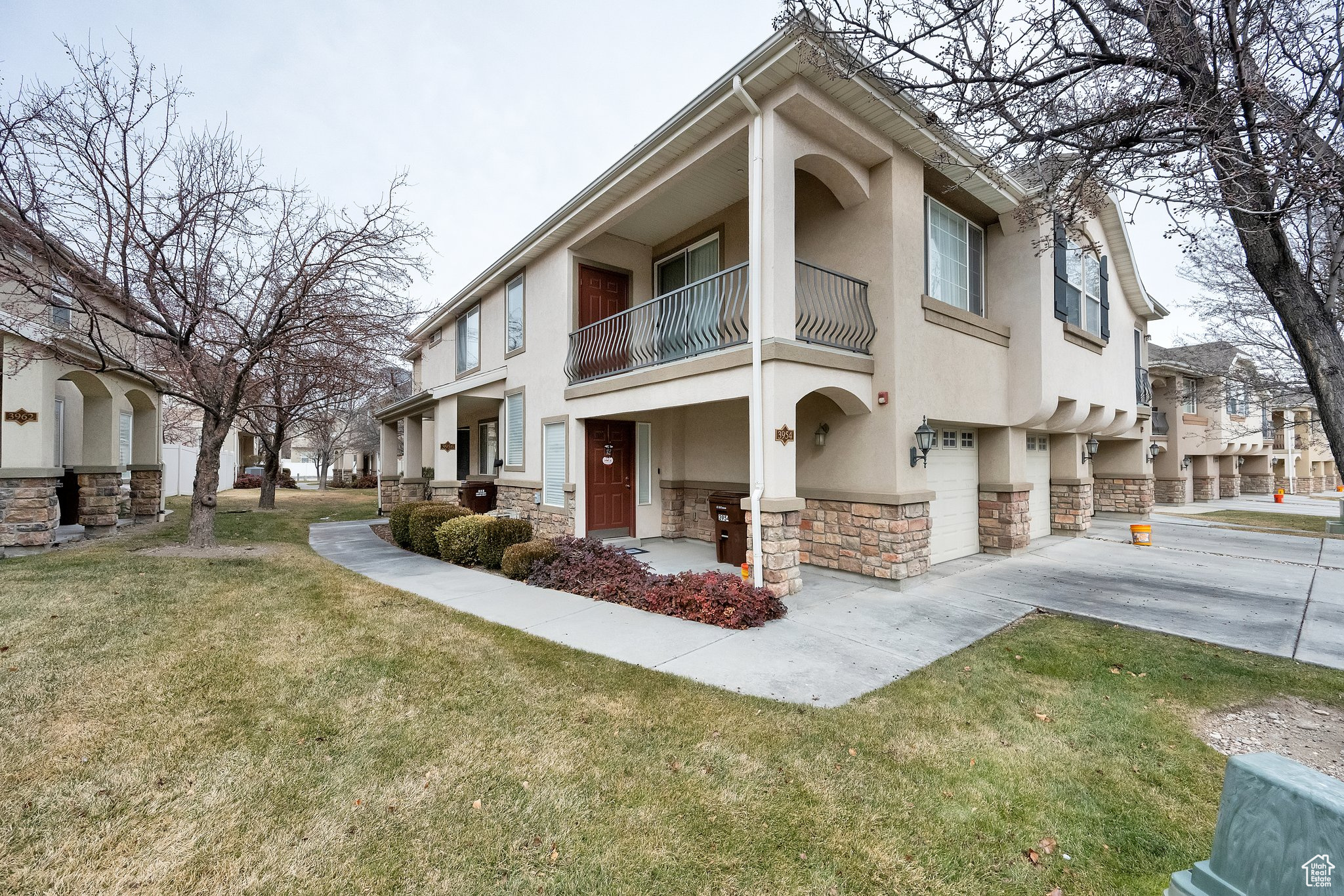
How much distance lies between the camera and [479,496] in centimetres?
1419

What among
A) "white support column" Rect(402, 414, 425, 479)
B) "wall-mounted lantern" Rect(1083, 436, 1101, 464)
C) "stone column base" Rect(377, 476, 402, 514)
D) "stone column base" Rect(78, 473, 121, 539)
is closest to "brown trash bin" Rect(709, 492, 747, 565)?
"wall-mounted lantern" Rect(1083, 436, 1101, 464)

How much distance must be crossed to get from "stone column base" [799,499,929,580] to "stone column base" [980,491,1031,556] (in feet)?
9.19

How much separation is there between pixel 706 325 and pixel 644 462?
12.6 ft

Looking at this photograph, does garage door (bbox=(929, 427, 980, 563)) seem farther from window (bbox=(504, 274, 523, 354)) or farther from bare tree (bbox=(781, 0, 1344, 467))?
window (bbox=(504, 274, 523, 354))

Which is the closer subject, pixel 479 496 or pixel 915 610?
pixel 915 610

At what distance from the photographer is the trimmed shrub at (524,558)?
27.2ft

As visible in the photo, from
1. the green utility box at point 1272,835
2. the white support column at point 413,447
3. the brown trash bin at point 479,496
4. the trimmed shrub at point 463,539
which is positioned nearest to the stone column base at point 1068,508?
the trimmed shrub at point 463,539

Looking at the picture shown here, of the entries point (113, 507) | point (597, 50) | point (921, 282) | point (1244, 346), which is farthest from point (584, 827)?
point (1244, 346)

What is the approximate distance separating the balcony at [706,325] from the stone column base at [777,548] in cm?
245

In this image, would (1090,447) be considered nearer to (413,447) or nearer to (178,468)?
(413,447)

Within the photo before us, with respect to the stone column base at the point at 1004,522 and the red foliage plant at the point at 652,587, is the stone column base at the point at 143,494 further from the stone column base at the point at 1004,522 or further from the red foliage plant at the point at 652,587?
the stone column base at the point at 1004,522

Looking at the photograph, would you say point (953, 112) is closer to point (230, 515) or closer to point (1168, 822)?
point (1168, 822)

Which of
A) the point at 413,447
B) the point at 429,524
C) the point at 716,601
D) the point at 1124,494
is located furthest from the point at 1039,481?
the point at 413,447

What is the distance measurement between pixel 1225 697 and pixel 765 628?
384 centimetres
